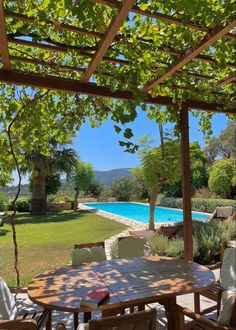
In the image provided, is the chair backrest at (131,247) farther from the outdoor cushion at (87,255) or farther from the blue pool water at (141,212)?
the blue pool water at (141,212)

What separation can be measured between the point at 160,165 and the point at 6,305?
633cm

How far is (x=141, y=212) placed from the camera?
17781 millimetres

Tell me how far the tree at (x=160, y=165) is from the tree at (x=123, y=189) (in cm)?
1416

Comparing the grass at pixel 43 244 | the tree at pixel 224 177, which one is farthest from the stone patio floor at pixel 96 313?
the tree at pixel 224 177

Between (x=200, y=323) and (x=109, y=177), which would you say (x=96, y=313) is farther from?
(x=109, y=177)

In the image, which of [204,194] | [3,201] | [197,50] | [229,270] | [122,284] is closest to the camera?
[122,284]

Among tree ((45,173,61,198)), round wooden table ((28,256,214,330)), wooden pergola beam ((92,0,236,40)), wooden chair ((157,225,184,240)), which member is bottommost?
A: wooden chair ((157,225,184,240))

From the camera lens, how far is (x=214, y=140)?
74.5 ft

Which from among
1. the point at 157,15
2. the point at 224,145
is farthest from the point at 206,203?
the point at 157,15

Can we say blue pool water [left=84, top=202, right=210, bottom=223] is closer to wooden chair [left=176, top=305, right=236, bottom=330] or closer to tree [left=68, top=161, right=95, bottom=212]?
tree [left=68, top=161, right=95, bottom=212]

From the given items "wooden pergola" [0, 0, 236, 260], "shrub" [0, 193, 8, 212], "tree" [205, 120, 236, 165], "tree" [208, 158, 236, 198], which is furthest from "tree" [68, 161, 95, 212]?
"wooden pergola" [0, 0, 236, 260]

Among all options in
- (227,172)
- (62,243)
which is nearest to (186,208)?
(62,243)

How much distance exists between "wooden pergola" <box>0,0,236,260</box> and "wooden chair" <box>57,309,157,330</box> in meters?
1.91

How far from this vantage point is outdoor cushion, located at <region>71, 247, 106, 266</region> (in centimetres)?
330
